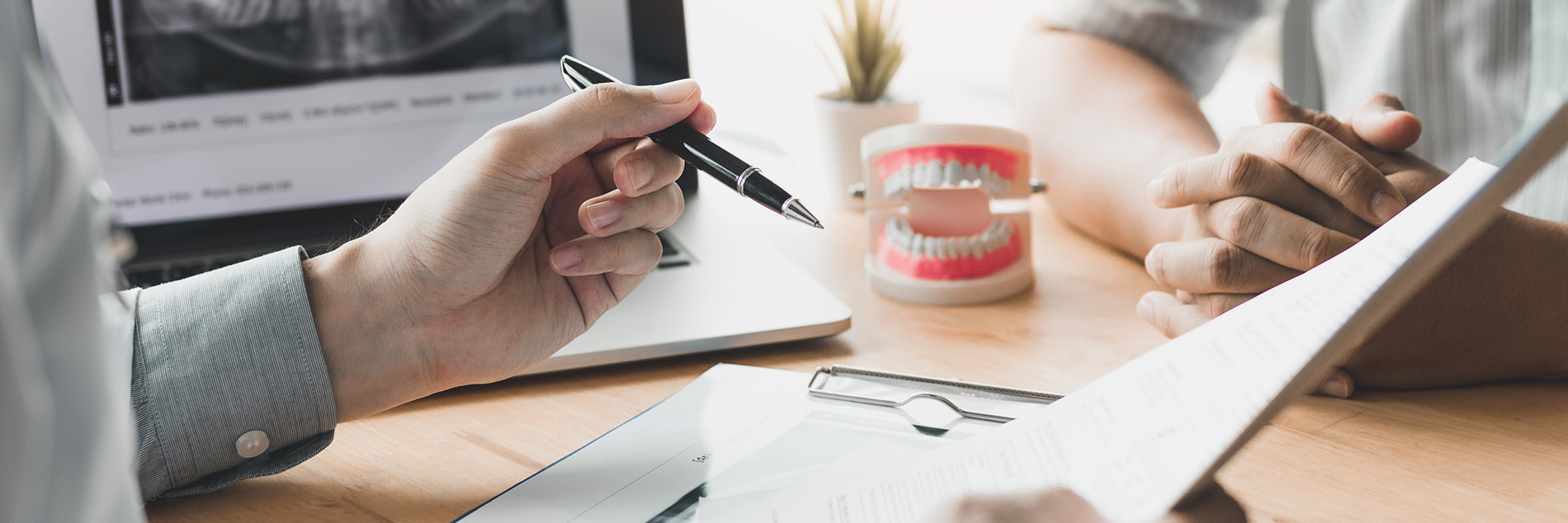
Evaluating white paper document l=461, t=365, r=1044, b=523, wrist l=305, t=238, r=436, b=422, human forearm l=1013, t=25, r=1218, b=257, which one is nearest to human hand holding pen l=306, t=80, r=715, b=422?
wrist l=305, t=238, r=436, b=422

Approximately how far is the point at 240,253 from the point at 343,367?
412 mm

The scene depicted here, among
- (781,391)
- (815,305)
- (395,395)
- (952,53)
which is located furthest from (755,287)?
(952,53)

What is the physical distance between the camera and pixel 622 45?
998mm

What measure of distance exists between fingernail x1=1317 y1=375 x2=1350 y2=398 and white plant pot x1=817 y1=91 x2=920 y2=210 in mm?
552

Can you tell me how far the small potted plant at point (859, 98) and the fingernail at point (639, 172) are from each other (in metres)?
0.51

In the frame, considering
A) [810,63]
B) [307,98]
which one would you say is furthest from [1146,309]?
[810,63]

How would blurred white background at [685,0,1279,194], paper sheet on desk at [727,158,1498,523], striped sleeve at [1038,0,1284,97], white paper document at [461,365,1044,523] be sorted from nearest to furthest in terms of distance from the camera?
paper sheet on desk at [727,158,1498,523]
white paper document at [461,365,1044,523]
striped sleeve at [1038,0,1284,97]
blurred white background at [685,0,1279,194]

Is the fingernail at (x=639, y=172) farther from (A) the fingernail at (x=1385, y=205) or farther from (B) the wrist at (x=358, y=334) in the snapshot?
(A) the fingernail at (x=1385, y=205)

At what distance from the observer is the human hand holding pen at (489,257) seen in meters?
0.59

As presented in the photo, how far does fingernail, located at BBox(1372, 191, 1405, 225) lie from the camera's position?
0.64 meters

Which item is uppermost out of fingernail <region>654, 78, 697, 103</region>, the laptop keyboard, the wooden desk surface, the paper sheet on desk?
fingernail <region>654, 78, 697, 103</region>

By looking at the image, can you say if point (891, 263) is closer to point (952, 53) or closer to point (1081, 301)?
point (1081, 301)

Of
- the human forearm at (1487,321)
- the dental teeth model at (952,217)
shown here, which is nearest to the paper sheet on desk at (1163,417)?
the human forearm at (1487,321)

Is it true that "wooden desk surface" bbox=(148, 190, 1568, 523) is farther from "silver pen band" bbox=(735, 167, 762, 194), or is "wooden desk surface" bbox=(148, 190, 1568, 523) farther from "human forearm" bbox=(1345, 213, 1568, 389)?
"silver pen band" bbox=(735, 167, 762, 194)
